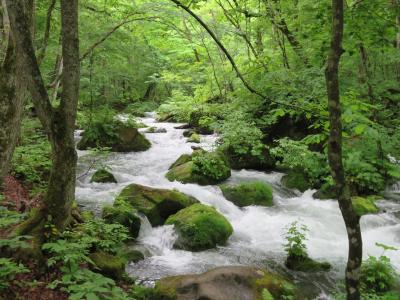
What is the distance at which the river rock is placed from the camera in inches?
194

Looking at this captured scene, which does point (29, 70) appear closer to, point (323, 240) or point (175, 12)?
point (175, 12)

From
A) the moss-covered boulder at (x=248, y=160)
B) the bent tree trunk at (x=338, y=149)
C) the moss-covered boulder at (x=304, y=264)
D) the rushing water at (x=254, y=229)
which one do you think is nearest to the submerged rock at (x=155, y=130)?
the rushing water at (x=254, y=229)

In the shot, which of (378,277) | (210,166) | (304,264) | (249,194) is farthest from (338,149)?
(210,166)

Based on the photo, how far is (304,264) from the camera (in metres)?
6.59

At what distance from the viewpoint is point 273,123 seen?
47.7ft

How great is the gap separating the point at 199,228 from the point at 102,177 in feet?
14.2

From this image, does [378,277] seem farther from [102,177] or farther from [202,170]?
[102,177]

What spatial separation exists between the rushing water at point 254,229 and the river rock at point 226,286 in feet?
3.11

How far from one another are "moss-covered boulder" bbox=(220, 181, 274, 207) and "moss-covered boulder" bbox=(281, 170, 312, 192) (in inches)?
57.4

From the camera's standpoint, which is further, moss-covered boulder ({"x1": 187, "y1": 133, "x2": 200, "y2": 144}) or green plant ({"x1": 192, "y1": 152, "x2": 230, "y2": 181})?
moss-covered boulder ({"x1": 187, "y1": 133, "x2": 200, "y2": 144})

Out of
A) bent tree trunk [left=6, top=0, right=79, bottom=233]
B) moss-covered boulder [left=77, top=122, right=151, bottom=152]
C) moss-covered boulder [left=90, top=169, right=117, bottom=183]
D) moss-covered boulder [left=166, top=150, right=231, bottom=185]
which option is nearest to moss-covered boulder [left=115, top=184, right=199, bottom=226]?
moss-covered boulder [left=90, top=169, right=117, bottom=183]

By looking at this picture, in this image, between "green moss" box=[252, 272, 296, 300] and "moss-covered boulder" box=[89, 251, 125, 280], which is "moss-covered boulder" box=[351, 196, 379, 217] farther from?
"moss-covered boulder" box=[89, 251, 125, 280]

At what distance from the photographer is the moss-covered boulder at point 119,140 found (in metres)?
14.6

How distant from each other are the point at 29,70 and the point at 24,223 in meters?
1.87
